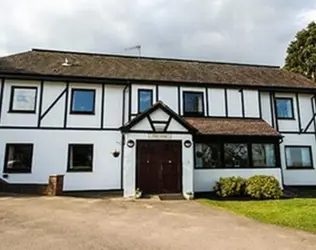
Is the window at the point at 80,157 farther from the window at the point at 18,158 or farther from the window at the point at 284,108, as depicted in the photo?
the window at the point at 284,108

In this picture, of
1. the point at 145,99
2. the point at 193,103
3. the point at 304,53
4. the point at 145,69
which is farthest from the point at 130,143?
the point at 304,53

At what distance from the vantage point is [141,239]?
673 cm

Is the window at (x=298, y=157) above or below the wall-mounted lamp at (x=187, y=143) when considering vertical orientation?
below

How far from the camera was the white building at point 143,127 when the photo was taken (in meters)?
14.8

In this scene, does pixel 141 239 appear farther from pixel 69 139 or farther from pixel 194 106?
pixel 194 106

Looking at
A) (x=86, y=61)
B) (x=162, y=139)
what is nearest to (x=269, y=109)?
(x=162, y=139)

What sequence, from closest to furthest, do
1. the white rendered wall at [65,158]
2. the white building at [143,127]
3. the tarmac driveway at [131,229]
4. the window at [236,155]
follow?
the tarmac driveway at [131,229], the white building at [143,127], the white rendered wall at [65,158], the window at [236,155]

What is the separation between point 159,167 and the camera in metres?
14.6

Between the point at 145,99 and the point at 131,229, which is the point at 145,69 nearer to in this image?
the point at 145,99

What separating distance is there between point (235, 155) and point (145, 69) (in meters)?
7.90

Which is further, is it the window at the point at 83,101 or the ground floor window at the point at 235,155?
the window at the point at 83,101

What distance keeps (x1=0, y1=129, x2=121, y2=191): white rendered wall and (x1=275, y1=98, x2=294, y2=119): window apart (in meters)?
10.6

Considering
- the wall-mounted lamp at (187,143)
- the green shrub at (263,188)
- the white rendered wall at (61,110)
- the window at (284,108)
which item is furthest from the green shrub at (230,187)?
the white rendered wall at (61,110)

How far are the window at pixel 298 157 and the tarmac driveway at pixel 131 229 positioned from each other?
9.11m
